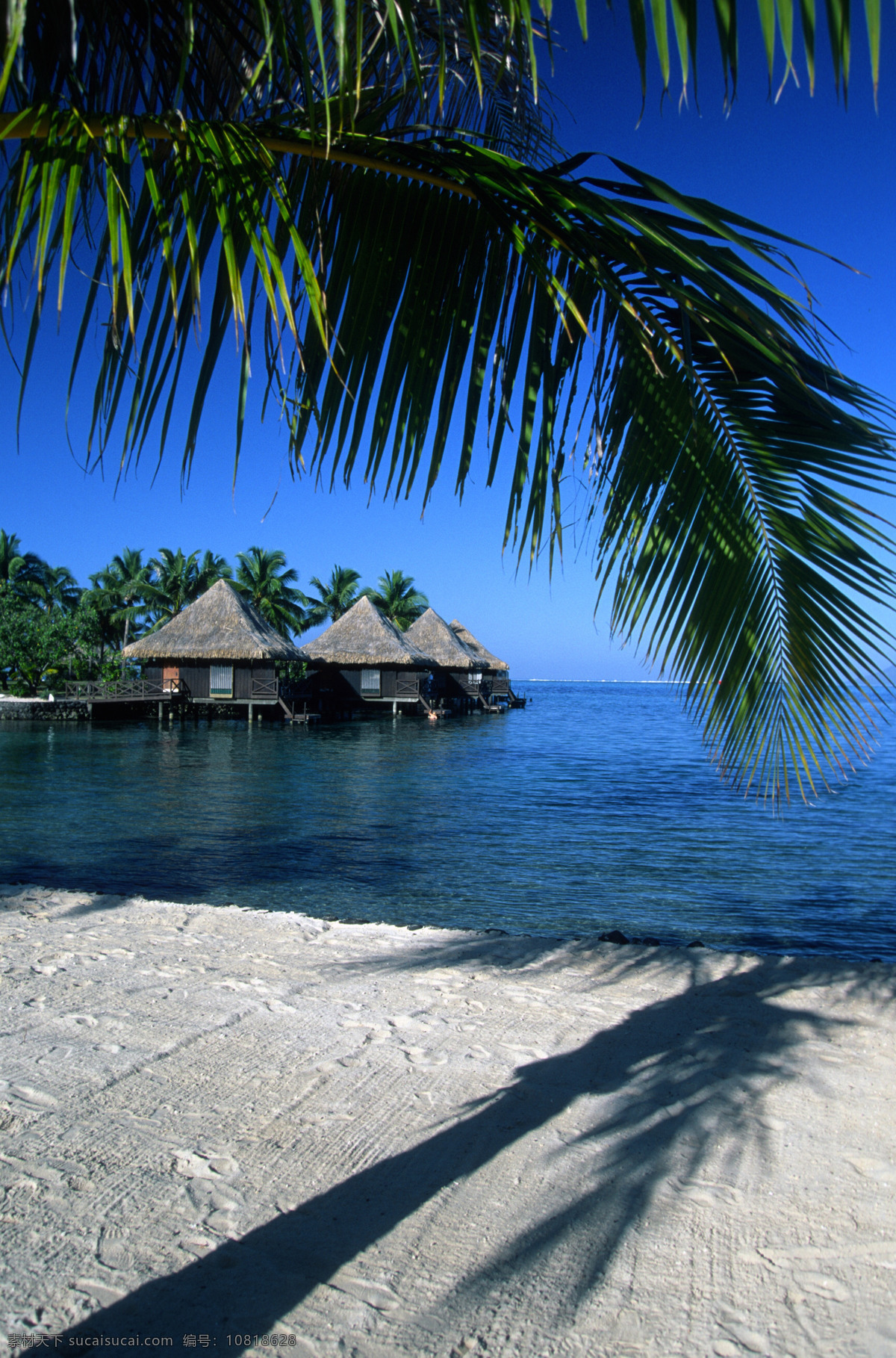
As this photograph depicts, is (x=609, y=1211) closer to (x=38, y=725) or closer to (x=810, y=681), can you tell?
(x=810, y=681)

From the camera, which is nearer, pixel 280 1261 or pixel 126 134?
pixel 126 134

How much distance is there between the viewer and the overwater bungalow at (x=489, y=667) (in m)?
51.9

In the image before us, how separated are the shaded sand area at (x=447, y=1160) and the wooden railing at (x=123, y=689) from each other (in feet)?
101

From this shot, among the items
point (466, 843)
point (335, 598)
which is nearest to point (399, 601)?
point (335, 598)

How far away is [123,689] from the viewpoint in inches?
1342

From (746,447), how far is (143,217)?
1.17m

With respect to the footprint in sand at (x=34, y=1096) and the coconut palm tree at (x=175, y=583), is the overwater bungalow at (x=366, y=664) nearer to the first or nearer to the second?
the coconut palm tree at (x=175, y=583)

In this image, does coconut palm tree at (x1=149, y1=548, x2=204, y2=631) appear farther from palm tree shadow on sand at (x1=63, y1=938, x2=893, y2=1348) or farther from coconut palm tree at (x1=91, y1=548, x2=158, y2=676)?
palm tree shadow on sand at (x1=63, y1=938, x2=893, y2=1348)

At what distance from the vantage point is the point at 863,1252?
2164 mm

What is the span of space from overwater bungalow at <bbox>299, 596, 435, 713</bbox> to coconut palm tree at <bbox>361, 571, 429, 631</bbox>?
13.2 m

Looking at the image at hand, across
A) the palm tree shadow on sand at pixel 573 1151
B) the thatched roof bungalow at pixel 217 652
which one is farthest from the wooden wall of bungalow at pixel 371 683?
the palm tree shadow on sand at pixel 573 1151

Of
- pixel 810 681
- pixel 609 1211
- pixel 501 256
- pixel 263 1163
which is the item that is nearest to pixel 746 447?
pixel 810 681

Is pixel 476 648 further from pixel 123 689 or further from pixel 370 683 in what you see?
pixel 123 689

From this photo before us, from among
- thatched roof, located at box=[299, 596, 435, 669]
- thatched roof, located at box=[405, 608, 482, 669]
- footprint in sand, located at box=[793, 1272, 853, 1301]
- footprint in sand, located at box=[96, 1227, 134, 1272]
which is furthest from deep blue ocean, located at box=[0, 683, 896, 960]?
thatched roof, located at box=[405, 608, 482, 669]
